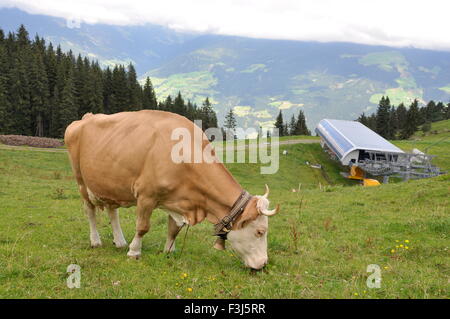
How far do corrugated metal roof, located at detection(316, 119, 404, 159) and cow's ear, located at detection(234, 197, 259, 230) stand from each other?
47.5m

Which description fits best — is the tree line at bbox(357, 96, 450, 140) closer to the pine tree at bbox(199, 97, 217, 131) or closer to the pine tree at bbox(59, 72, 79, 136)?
the pine tree at bbox(199, 97, 217, 131)

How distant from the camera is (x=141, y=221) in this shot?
7.89m

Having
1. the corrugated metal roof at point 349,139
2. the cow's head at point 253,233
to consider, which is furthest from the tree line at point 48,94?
the cow's head at point 253,233

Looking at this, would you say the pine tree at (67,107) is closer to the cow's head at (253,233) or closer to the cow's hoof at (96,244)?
the cow's hoof at (96,244)

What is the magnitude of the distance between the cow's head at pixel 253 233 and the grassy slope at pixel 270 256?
326 mm

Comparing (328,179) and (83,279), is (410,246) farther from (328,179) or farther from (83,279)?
(328,179)

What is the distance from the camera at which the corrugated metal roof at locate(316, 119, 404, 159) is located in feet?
174

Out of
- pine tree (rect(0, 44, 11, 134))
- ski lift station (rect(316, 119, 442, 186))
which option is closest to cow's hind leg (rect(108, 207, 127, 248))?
ski lift station (rect(316, 119, 442, 186))

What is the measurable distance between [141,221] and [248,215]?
94.5 inches

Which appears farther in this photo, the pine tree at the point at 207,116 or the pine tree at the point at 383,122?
the pine tree at the point at 383,122

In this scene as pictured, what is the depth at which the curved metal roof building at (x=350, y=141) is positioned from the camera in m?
52.1

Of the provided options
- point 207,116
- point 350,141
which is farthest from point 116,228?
point 207,116

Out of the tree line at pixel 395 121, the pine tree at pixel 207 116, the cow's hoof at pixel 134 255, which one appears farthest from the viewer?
the tree line at pixel 395 121

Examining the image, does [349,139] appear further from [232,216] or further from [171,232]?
[232,216]
